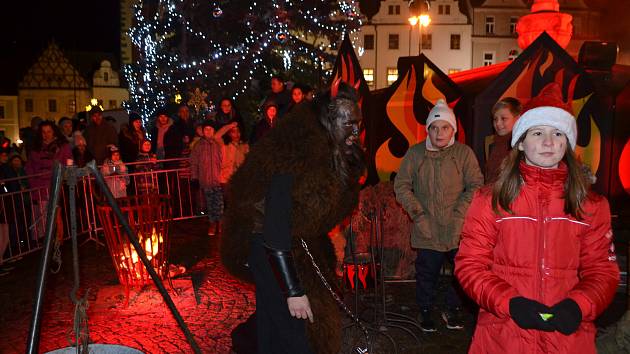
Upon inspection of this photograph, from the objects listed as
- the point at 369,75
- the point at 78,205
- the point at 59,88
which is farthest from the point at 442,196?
the point at 59,88

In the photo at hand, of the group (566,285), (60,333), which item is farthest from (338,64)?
(566,285)

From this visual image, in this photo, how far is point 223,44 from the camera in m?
16.3

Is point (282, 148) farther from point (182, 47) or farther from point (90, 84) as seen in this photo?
point (90, 84)

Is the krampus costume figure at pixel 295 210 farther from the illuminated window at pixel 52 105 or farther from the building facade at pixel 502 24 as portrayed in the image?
the illuminated window at pixel 52 105

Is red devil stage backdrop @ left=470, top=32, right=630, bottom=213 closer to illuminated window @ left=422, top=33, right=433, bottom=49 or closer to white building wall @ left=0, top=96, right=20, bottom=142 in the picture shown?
illuminated window @ left=422, top=33, right=433, bottom=49

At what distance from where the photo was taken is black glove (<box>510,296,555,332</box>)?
2.37 m

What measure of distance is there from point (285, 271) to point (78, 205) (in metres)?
7.84

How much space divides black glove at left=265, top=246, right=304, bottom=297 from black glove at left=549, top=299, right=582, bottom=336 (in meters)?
1.34

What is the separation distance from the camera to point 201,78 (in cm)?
1625

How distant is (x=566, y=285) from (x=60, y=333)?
4647 millimetres

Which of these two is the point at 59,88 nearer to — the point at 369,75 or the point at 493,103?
the point at 369,75

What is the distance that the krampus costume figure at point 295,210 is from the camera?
298 centimetres

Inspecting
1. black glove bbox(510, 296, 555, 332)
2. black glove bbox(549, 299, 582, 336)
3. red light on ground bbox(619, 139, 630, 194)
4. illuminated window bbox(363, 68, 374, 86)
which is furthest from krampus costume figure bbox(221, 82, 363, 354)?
illuminated window bbox(363, 68, 374, 86)

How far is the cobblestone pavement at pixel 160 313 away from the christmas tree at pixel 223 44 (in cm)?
927
